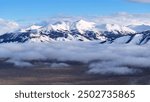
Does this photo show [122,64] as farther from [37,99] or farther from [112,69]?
[37,99]

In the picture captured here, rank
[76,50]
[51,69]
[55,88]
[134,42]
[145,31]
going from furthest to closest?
[145,31] < [134,42] < [76,50] < [51,69] < [55,88]

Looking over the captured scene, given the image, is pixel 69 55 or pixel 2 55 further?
pixel 69 55

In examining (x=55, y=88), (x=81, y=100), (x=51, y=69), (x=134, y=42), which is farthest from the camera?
(x=134, y=42)

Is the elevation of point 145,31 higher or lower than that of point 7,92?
lower

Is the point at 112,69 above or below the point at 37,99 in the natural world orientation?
below

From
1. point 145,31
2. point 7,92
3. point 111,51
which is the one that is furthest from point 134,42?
point 7,92

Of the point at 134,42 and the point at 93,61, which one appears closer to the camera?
the point at 93,61

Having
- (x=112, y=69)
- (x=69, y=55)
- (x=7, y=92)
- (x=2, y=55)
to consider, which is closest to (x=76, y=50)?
(x=69, y=55)

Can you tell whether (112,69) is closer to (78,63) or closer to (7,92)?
(78,63)

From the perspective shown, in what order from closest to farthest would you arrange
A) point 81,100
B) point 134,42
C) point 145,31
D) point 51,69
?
point 81,100 → point 51,69 → point 134,42 → point 145,31
